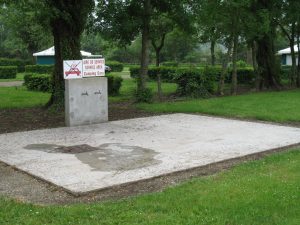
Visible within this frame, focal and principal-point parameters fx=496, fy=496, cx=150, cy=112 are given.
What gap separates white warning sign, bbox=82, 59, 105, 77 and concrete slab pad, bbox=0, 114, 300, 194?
121cm

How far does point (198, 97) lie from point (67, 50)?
250 inches

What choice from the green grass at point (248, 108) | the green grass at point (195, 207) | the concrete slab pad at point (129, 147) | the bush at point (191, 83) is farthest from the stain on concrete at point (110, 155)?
the bush at point (191, 83)

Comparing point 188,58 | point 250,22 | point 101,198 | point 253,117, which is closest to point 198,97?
point 250,22

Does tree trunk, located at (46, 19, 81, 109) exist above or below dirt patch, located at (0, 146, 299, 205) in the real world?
above

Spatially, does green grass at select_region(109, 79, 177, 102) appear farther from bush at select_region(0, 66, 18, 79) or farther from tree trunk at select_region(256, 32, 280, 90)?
bush at select_region(0, 66, 18, 79)

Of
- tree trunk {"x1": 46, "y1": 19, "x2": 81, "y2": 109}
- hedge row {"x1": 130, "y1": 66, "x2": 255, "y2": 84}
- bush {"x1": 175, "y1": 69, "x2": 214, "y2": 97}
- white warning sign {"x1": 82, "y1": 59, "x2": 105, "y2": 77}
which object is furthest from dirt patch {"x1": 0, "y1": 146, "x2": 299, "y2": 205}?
hedge row {"x1": 130, "y1": 66, "x2": 255, "y2": 84}

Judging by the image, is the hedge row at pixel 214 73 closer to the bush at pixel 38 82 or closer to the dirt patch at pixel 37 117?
the dirt patch at pixel 37 117

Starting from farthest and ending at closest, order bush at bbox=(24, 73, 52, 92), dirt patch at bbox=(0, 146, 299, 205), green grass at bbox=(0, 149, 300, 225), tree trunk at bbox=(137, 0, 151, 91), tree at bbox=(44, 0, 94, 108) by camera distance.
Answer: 1. bush at bbox=(24, 73, 52, 92)
2. tree trunk at bbox=(137, 0, 151, 91)
3. tree at bbox=(44, 0, 94, 108)
4. dirt patch at bbox=(0, 146, 299, 205)
5. green grass at bbox=(0, 149, 300, 225)

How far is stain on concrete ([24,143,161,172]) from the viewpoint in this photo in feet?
23.5

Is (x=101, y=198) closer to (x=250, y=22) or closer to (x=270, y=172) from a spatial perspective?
(x=270, y=172)

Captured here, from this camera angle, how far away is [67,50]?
1376 cm

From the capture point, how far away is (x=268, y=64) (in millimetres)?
22688

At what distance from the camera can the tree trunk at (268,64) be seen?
22672mm

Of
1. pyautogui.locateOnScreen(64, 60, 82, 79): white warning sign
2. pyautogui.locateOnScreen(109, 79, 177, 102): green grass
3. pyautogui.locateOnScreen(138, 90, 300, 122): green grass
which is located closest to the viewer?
pyautogui.locateOnScreen(64, 60, 82, 79): white warning sign
